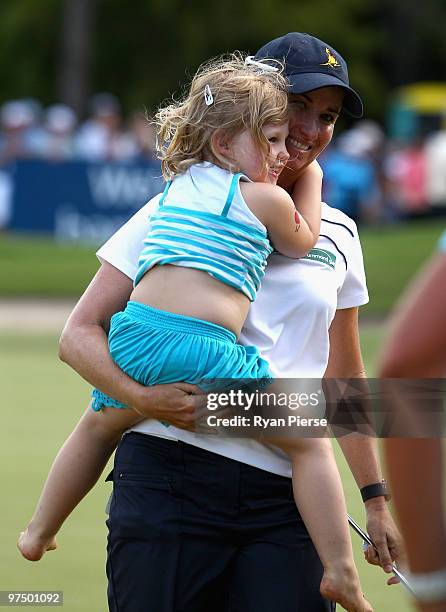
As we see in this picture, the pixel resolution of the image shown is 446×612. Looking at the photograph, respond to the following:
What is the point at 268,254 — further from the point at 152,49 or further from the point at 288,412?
the point at 152,49

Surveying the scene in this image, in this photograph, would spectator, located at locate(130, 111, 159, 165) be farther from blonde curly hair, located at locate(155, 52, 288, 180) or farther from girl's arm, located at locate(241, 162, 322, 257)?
girl's arm, located at locate(241, 162, 322, 257)

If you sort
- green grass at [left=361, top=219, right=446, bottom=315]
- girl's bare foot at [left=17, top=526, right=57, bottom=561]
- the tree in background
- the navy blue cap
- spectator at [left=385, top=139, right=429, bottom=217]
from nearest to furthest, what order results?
the navy blue cap → girl's bare foot at [left=17, top=526, right=57, bottom=561] → green grass at [left=361, top=219, right=446, bottom=315] → spectator at [left=385, top=139, right=429, bottom=217] → the tree in background

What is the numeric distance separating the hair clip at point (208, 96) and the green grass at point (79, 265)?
1429 cm

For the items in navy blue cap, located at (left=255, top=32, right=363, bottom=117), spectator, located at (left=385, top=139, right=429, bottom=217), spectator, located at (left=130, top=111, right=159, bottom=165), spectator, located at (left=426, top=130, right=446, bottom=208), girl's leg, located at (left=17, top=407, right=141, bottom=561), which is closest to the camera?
navy blue cap, located at (left=255, top=32, right=363, bottom=117)

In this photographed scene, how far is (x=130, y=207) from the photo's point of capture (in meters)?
22.2

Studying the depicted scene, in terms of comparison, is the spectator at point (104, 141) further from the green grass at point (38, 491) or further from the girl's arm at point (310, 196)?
the girl's arm at point (310, 196)

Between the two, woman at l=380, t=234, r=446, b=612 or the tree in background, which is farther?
the tree in background

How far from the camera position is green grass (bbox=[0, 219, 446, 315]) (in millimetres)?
19047

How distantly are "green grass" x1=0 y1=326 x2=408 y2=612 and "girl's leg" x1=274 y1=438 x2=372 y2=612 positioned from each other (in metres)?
2.49

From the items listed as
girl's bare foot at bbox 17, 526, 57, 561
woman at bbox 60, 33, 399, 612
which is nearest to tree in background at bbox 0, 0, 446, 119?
girl's bare foot at bbox 17, 526, 57, 561

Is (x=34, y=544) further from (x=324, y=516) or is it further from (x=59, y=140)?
(x=59, y=140)

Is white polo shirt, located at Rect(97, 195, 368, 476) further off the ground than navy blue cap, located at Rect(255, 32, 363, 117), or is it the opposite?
navy blue cap, located at Rect(255, 32, 363, 117)

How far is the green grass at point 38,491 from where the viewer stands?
20.0 ft

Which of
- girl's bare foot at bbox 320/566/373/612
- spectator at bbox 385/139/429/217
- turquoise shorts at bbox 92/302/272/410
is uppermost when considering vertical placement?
turquoise shorts at bbox 92/302/272/410
